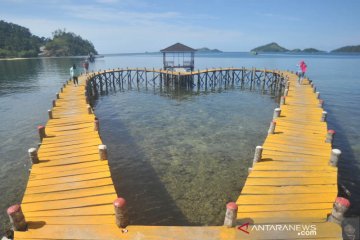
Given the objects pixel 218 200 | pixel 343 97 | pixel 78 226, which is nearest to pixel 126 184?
pixel 218 200

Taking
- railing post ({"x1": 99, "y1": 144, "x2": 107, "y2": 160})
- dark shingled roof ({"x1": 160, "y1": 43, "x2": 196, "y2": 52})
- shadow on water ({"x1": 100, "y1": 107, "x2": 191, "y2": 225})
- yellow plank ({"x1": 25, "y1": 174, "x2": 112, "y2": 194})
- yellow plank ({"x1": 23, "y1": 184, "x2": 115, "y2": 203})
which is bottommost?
shadow on water ({"x1": 100, "y1": 107, "x2": 191, "y2": 225})

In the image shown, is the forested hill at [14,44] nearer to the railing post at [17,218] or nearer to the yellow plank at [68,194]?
the yellow plank at [68,194]

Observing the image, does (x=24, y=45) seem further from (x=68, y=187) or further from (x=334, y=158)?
(x=334, y=158)

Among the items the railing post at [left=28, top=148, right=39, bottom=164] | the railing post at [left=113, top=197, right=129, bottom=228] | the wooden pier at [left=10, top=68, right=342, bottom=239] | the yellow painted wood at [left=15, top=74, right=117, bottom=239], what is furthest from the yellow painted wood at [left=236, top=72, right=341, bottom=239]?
the railing post at [left=28, top=148, right=39, bottom=164]

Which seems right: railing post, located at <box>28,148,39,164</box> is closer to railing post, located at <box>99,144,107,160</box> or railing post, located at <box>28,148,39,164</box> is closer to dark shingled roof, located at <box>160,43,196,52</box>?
railing post, located at <box>99,144,107,160</box>

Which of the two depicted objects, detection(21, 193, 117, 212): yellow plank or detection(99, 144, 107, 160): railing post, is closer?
detection(21, 193, 117, 212): yellow plank

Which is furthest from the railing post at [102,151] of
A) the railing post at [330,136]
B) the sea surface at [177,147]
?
the railing post at [330,136]

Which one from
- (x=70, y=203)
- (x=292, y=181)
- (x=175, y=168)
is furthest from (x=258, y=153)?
(x=70, y=203)

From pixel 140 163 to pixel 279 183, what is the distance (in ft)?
30.6

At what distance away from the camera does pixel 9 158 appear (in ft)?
56.5

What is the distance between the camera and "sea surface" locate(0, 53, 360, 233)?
42.2ft

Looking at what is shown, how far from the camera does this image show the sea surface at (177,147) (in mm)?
12867

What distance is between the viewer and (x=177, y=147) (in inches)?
742

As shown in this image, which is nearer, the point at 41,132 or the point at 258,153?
the point at 258,153
